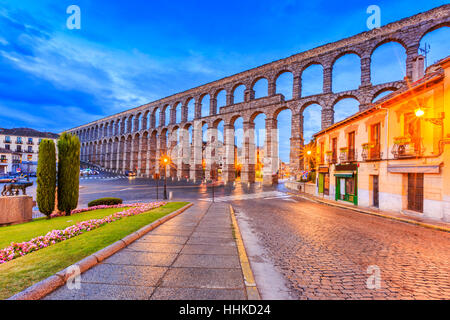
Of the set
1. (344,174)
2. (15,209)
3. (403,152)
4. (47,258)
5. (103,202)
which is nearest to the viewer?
(47,258)

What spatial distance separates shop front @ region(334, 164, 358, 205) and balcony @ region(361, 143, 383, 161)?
1.36 m

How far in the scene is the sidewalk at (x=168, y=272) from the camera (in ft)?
10.5

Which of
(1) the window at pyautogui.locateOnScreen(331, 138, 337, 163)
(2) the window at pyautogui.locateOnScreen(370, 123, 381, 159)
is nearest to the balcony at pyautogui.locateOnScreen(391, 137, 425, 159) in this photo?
(2) the window at pyautogui.locateOnScreen(370, 123, 381, 159)

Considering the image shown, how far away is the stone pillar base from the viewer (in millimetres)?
8578

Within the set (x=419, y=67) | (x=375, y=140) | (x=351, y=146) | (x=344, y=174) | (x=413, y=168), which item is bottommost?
(x=344, y=174)

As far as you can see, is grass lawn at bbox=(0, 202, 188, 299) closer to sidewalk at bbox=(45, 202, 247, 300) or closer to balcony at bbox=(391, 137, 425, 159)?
sidewalk at bbox=(45, 202, 247, 300)

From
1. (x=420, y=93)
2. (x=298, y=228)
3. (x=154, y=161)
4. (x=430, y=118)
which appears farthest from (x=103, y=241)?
(x=154, y=161)

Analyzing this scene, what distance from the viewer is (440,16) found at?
23.6 metres

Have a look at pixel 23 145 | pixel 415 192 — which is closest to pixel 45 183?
pixel 415 192

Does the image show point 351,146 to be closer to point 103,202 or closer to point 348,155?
point 348,155

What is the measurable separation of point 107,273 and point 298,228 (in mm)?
6732

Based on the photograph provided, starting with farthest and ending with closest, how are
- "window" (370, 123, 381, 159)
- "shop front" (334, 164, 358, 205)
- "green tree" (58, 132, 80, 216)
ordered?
"shop front" (334, 164, 358, 205) < "window" (370, 123, 381, 159) < "green tree" (58, 132, 80, 216)

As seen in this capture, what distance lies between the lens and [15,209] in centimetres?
886

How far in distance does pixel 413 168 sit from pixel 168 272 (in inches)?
546
